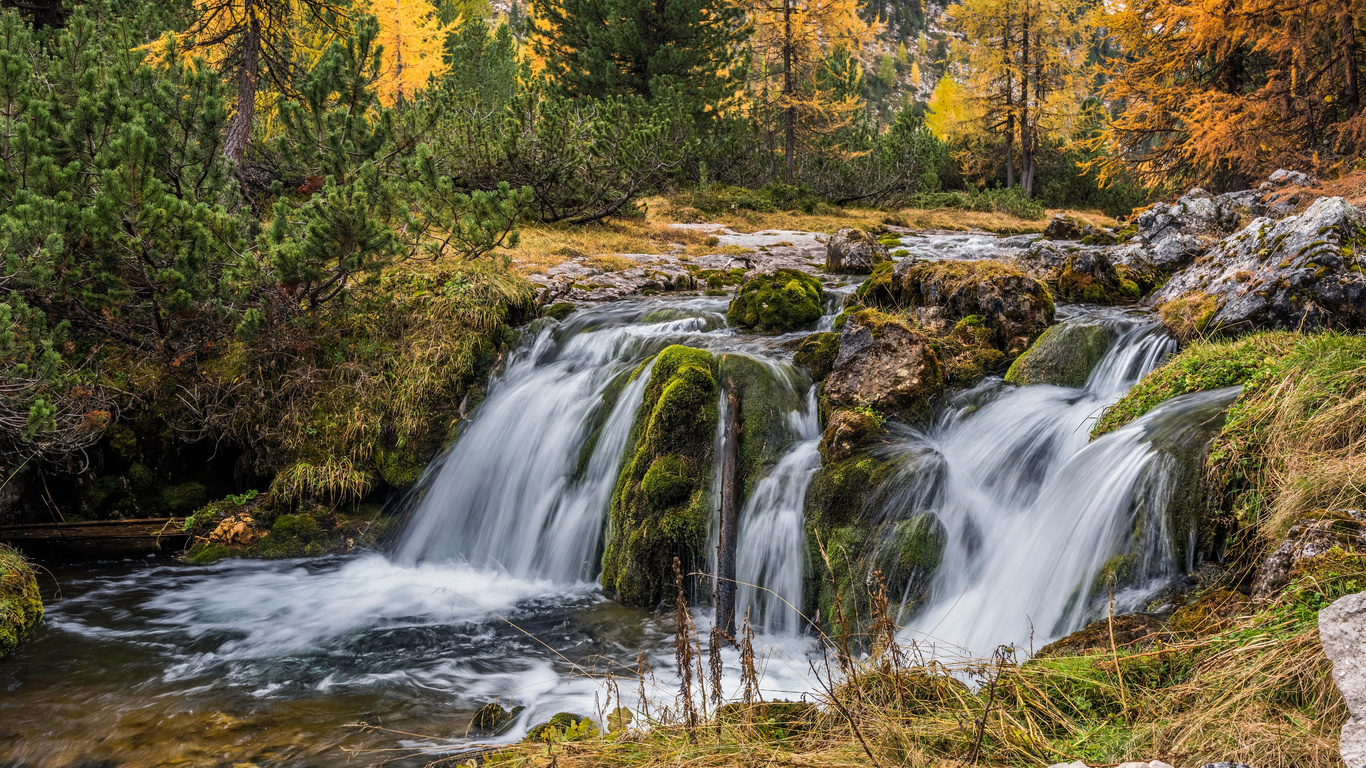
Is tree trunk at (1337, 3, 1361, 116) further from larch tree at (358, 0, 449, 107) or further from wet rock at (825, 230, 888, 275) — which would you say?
larch tree at (358, 0, 449, 107)

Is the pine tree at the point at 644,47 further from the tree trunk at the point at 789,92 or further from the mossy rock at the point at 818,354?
the mossy rock at the point at 818,354

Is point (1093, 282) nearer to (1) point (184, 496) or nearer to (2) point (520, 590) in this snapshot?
(2) point (520, 590)

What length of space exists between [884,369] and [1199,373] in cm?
222

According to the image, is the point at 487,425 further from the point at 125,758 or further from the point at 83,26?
the point at 83,26

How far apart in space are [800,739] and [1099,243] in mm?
14220

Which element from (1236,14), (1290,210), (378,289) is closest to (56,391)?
(378,289)

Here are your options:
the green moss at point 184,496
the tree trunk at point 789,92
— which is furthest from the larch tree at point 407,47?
the green moss at point 184,496

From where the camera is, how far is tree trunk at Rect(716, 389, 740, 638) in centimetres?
518

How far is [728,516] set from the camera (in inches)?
214

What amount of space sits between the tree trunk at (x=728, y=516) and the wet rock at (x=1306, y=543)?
289cm

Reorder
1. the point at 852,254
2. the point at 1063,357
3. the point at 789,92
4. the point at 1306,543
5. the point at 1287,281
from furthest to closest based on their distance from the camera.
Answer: the point at 789,92 → the point at 852,254 → the point at 1063,357 → the point at 1287,281 → the point at 1306,543

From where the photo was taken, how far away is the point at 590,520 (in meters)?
6.45

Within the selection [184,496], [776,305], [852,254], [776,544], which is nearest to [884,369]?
[776,544]

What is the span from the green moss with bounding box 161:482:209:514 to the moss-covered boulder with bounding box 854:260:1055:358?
24.6ft
